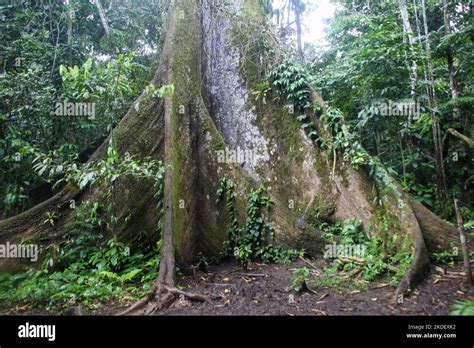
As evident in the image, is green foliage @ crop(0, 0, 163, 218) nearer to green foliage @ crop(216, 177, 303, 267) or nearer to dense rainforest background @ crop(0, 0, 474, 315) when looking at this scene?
dense rainforest background @ crop(0, 0, 474, 315)

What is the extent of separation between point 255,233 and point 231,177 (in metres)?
0.97

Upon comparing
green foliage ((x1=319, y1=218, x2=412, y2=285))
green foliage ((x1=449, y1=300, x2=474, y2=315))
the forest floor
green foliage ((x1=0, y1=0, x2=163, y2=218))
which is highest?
green foliage ((x1=0, y1=0, x2=163, y2=218))

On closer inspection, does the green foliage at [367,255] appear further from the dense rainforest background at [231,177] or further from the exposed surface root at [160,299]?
the exposed surface root at [160,299]

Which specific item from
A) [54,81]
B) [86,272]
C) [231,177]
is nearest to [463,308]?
[231,177]

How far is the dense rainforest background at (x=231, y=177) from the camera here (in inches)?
153

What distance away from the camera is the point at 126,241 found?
493 cm

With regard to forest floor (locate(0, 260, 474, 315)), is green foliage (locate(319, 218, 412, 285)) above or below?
above

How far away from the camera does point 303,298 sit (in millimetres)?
Answer: 3703

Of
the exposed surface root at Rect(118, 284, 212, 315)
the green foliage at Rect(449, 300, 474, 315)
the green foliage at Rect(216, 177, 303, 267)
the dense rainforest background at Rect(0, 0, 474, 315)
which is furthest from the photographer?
the green foliage at Rect(216, 177, 303, 267)

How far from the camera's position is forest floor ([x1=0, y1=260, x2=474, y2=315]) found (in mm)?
3316

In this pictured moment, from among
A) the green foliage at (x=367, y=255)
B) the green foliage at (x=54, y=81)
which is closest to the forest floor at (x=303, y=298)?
the green foliage at (x=367, y=255)

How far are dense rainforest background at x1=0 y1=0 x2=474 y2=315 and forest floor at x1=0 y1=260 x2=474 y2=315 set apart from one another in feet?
0.09

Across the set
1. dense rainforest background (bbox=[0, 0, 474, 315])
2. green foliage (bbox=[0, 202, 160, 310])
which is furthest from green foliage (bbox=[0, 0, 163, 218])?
green foliage (bbox=[0, 202, 160, 310])

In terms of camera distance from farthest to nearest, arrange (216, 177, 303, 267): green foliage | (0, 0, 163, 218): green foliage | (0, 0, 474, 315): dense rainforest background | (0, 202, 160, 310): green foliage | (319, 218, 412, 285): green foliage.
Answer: (216, 177, 303, 267): green foliage
(0, 0, 163, 218): green foliage
(319, 218, 412, 285): green foliage
(0, 0, 474, 315): dense rainforest background
(0, 202, 160, 310): green foliage
